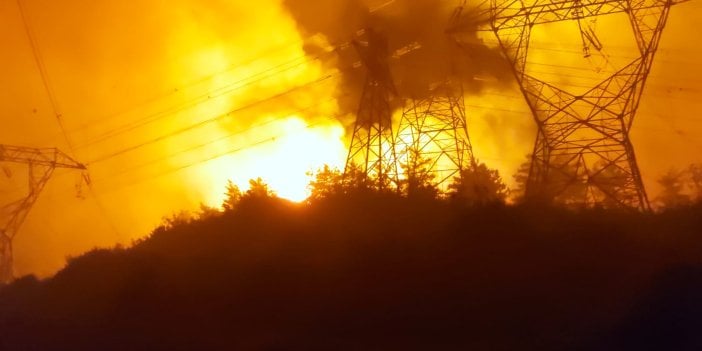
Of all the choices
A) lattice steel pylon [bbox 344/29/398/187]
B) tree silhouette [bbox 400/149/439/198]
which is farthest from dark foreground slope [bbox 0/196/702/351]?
lattice steel pylon [bbox 344/29/398/187]

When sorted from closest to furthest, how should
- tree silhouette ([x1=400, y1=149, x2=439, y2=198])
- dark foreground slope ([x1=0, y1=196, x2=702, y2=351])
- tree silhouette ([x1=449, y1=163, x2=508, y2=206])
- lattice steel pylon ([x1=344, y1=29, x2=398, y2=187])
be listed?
dark foreground slope ([x1=0, y1=196, x2=702, y2=351]) < tree silhouette ([x1=449, y1=163, x2=508, y2=206]) < tree silhouette ([x1=400, y1=149, x2=439, y2=198]) < lattice steel pylon ([x1=344, y1=29, x2=398, y2=187])

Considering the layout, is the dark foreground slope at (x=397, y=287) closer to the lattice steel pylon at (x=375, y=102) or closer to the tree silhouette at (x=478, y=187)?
the tree silhouette at (x=478, y=187)

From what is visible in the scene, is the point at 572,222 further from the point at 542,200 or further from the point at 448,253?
the point at 448,253

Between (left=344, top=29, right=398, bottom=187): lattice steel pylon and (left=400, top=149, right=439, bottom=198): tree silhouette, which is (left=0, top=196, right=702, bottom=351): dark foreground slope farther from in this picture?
(left=344, top=29, right=398, bottom=187): lattice steel pylon

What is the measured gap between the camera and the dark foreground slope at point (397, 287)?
16797mm

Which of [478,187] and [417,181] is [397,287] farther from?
[478,187]

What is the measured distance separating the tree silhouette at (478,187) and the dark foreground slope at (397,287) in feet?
6.64

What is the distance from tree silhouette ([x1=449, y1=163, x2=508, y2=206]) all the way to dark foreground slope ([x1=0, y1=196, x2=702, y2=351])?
202 centimetres

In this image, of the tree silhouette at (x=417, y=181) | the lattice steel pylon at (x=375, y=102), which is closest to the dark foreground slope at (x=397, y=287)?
the tree silhouette at (x=417, y=181)

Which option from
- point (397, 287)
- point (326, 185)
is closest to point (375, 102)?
point (326, 185)

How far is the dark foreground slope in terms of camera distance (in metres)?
16.8

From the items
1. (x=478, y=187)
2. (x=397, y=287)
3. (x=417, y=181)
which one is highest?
(x=417, y=181)

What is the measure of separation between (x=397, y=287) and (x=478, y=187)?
14.5 m

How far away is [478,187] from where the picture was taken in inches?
1293
